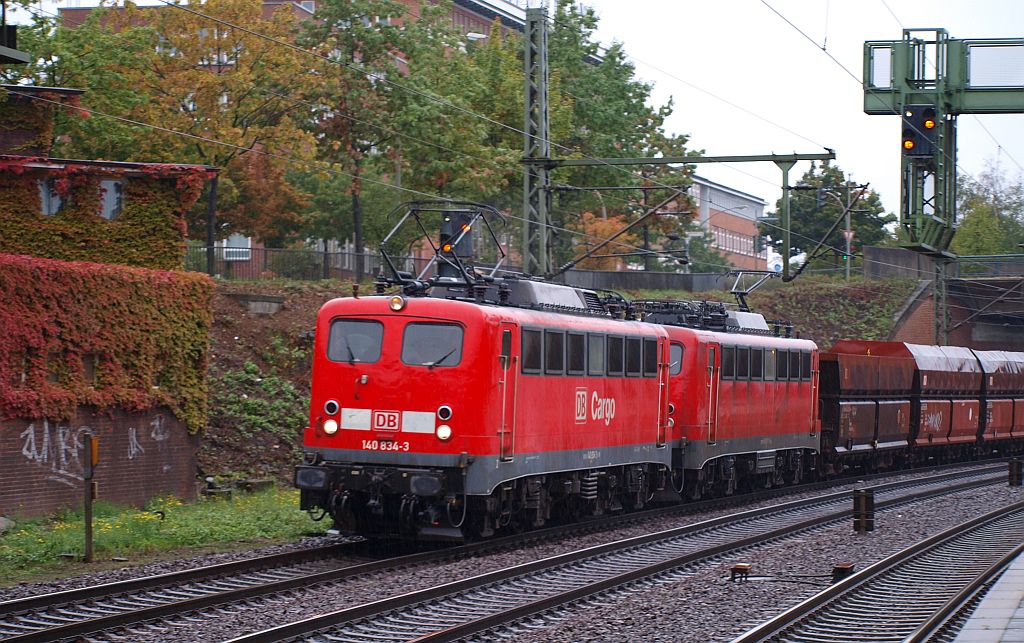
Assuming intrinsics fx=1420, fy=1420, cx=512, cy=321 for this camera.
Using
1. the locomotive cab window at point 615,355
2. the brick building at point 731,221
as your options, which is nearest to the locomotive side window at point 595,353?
the locomotive cab window at point 615,355

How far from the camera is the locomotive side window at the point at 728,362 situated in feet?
86.3

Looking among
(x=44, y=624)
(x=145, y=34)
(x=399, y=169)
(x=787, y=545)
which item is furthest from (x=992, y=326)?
(x=44, y=624)

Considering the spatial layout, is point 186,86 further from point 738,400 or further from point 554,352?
point 554,352

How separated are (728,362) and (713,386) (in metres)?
1.01

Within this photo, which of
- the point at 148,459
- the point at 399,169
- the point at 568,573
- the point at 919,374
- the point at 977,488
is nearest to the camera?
the point at 568,573

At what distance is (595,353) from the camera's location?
20.6m

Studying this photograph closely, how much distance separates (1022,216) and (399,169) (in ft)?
270

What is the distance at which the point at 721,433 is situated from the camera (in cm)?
2631

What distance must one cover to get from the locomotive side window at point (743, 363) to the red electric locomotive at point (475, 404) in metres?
3.43

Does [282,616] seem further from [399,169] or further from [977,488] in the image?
[399,169]

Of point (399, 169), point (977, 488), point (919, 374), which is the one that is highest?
point (399, 169)

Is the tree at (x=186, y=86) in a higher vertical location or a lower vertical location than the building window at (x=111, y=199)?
higher

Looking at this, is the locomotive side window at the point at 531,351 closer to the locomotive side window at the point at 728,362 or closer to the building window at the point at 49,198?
the locomotive side window at the point at 728,362

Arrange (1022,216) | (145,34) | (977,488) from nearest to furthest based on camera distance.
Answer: (977,488)
(145,34)
(1022,216)
